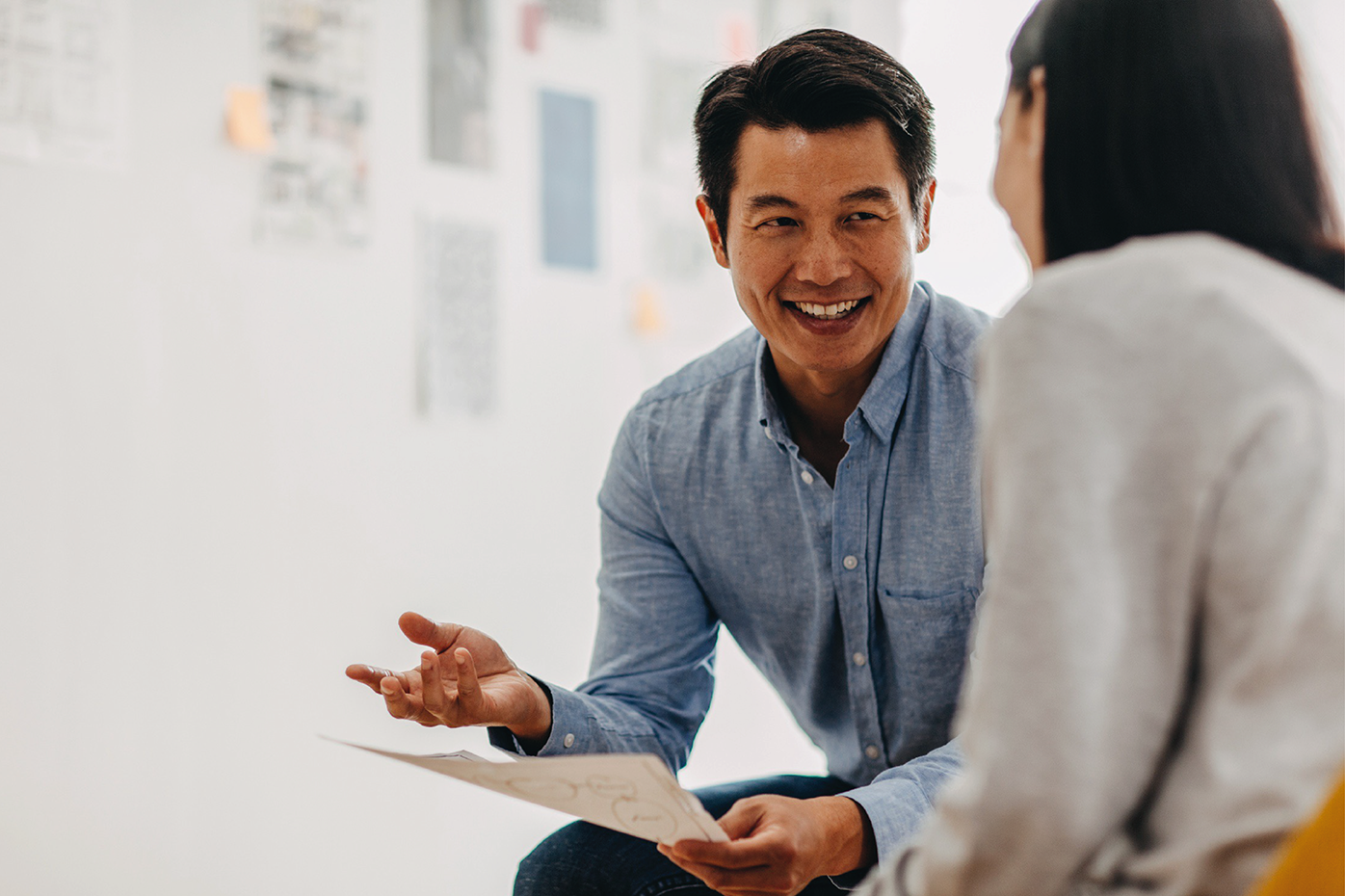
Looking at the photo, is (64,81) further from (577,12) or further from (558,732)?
(558,732)

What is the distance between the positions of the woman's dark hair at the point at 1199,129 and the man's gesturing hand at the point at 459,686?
0.67 meters

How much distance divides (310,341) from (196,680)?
525mm

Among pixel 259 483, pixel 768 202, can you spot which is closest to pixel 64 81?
pixel 259 483

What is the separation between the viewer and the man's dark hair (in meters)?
1.13

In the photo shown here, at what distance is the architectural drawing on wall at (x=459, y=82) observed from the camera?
1.83 m

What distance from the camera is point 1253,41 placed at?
55 cm

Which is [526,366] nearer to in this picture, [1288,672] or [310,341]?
[310,341]

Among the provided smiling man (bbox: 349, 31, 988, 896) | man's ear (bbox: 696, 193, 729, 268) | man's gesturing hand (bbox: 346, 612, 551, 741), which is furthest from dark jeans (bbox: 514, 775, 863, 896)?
man's ear (bbox: 696, 193, 729, 268)

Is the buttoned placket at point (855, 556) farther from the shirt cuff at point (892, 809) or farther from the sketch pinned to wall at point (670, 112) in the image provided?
the sketch pinned to wall at point (670, 112)

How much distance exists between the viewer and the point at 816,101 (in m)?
1.13

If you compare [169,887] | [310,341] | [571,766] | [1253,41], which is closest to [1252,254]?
[1253,41]

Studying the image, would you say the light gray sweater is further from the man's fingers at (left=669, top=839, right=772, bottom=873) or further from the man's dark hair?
the man's dark hair

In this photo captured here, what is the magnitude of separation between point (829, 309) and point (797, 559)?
274 millimetres

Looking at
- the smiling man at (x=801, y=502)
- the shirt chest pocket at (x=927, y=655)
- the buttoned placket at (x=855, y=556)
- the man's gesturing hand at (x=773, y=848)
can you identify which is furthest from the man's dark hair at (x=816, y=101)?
the man's gesturing hand at (x=773, y=848)
